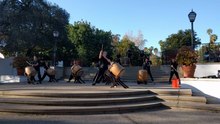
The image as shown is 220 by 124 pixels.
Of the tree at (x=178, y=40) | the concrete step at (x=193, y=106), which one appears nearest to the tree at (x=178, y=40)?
the tree at (x=178, y=40)

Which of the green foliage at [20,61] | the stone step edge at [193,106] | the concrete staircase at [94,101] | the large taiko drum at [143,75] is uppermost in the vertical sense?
the green foliage at [20,61]

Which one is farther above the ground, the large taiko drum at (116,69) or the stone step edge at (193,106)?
the large taiko drum at (116,69)

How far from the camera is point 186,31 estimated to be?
223 feet

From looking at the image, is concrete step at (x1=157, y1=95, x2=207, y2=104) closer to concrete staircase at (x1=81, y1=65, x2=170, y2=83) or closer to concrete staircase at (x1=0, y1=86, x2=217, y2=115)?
concrete staircase at (x1=0, y1=86, x2=217, y2=115)

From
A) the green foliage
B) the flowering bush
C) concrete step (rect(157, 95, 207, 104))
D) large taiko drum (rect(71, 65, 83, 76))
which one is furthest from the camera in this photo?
the green foliage

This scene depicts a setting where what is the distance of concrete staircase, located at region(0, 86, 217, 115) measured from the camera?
11.8 meters

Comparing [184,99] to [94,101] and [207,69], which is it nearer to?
[94,101]

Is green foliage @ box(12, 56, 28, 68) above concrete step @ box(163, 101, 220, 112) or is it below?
above

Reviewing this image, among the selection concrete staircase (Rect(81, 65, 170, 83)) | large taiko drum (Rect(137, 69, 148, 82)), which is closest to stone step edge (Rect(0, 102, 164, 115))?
large taiko drum (Rect(137, 69, 148, 82))

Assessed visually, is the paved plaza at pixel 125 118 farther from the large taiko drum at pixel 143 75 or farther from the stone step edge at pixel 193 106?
the large taiko drum at pixel 143 75

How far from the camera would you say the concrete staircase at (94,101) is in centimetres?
1181

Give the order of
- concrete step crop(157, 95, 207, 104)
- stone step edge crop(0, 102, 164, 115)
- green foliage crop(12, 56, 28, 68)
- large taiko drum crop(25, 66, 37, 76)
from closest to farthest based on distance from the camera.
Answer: stone step edge crop(0, 102, 164, 115) → concrete step crop(157, 95, 207, 104) → large taiko drum crop(25, 66, 37, 76) → green foliage crop(12, 56, 28, 68)

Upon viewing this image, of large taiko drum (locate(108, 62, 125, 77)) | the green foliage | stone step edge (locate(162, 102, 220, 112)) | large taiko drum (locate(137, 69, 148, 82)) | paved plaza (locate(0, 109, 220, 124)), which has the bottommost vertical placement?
paved plaza (locate(0, 109, 220, 124))

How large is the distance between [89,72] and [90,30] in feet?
45.7
